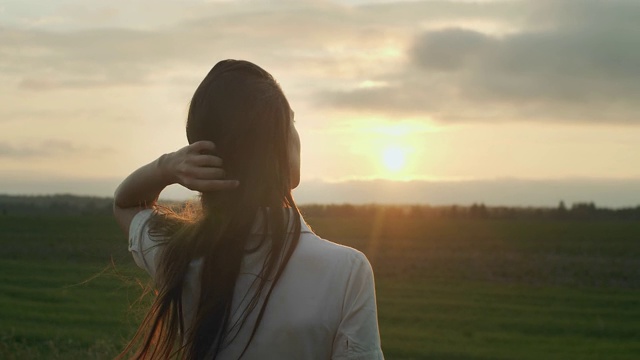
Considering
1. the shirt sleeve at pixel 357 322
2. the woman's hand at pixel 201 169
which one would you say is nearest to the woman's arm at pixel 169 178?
the woman's hand at pixel 201 169

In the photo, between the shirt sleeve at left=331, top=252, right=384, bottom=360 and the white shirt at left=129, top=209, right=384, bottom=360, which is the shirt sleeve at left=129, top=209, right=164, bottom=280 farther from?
the shirt sleeve at left=331, top=252, right=384, bottom=360

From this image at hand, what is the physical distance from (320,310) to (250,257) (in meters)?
0.20

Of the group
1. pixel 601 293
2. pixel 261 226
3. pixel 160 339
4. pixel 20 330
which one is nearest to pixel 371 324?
pixel 261 226

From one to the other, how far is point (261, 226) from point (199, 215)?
0.21 meters

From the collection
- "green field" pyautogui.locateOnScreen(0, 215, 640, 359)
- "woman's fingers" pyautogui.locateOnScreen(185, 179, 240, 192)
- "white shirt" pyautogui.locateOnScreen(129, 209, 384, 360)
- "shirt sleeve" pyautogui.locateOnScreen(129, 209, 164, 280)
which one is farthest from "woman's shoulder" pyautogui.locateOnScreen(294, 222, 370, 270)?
"green field" pyautogui.locateOnScreen(0, 215, 640, 359)

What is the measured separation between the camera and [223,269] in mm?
1610

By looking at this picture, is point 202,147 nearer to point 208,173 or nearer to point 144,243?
point 208,173

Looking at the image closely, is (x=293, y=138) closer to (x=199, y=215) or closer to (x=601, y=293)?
(x=199, y=215)

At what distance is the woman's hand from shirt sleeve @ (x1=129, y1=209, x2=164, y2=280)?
0.21 m

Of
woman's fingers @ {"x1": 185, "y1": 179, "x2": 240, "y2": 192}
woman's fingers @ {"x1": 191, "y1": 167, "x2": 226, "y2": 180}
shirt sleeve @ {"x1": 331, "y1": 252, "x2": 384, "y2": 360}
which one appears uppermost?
woman's fingers @ {"x1": 191, "y1": 167, "x2": 226, "y2": 180}

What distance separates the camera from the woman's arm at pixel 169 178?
159cm

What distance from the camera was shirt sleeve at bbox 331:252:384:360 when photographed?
58.9 inches

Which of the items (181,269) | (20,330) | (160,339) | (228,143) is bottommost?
(20,330)

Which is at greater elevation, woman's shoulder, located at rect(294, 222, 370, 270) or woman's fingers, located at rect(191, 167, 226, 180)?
woman's fingers, located at rect(191, 167, 226, 180)
